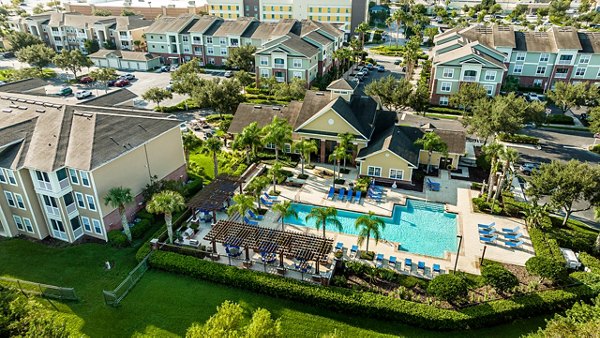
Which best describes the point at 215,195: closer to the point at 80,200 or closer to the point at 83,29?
the point at 80,200

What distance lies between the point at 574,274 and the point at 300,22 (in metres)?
82.5

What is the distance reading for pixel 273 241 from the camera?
109 feet

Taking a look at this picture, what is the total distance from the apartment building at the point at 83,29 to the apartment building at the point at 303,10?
3303 cm

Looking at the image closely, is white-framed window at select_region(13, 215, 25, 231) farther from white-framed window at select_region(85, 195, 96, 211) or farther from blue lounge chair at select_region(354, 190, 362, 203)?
blue lounge chair at select_region(354, 190, 362, 203)

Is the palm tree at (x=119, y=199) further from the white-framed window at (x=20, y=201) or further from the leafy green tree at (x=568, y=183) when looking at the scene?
the leafy green tree at (x=568, y=183)

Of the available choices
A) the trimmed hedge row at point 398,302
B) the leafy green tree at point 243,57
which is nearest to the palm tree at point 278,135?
the trimmed hedge row at point 398,302

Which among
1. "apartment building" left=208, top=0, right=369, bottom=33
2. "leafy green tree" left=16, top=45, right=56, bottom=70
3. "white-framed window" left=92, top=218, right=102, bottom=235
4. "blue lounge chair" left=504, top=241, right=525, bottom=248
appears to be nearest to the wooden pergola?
"white-framed window" left=92, top=218, right=102, bottom=235

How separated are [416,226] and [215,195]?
66.6 feet

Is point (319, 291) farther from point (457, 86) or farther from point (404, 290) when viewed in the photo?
→ point (457, 86)

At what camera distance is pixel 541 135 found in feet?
196

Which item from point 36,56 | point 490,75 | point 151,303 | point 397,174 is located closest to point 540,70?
point 490,75

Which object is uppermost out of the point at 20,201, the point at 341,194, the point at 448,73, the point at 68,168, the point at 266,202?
the point at 448,73

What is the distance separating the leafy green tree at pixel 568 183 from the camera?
3444 centimetres

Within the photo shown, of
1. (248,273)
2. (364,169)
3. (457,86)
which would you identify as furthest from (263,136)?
(457,86)
